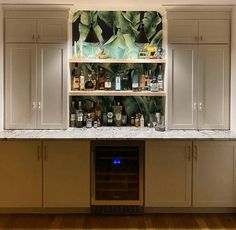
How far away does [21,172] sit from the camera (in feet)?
15.1

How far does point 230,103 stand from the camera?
5113mm

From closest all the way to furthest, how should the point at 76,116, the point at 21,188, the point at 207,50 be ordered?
the point at 21,188 < the point at 207,50 < the point at 76,116

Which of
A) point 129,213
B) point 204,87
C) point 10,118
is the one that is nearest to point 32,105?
point 10,118

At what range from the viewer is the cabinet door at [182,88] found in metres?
5.09

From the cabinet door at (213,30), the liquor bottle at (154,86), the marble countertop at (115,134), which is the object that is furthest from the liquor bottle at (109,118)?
the cabinet door at (213,30)

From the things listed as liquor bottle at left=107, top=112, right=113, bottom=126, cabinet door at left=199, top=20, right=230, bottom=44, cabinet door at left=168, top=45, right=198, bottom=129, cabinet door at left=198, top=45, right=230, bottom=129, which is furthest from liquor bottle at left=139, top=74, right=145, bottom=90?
cabinet door at left=199, top=20, right=230, bottom=44

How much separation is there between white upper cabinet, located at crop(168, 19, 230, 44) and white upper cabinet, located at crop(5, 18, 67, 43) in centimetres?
130

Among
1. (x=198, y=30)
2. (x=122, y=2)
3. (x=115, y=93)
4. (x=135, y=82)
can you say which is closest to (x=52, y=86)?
(x=115, y=93)

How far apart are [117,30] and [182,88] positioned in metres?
1.17

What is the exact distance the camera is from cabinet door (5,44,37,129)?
199 inches

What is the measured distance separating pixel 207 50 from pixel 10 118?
250 centimetres

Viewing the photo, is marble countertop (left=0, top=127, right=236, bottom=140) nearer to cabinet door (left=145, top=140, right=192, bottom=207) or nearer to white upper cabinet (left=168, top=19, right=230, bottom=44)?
cabinet door (left=145, top=140, right=192, bottom=207)

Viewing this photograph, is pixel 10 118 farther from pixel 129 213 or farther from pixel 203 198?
pixel 203 198

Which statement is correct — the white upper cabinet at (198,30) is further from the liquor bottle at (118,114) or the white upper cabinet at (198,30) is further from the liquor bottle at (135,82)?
the liquor bottle at (118,114)
